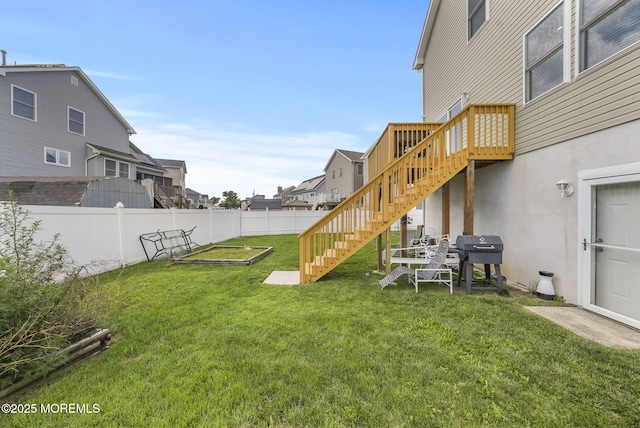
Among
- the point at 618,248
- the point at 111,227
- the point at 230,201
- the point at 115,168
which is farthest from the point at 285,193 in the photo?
the point at 618,248

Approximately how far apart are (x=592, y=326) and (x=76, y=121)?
1985 cm

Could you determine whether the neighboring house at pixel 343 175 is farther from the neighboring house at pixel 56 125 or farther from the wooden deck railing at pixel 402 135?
the wooden deck railing at pixel 402 135

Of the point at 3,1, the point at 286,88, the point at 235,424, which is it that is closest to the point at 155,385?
the point at 235,424

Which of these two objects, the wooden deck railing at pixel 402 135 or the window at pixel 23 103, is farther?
the window at pixel 23 103

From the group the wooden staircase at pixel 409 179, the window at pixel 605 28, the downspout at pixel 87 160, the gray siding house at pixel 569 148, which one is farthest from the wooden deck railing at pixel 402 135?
the downspout at pixel 87 160

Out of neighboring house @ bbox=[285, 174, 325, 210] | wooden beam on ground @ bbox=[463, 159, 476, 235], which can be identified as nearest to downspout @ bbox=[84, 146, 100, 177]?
wooden beam on ground @ bbox=[463, 159, 476, 235]

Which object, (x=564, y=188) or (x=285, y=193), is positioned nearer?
(x=564, y=188)

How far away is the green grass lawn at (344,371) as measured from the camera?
1.91 metres

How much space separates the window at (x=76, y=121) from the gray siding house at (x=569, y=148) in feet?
58.2

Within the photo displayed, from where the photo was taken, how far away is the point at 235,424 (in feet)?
6.01

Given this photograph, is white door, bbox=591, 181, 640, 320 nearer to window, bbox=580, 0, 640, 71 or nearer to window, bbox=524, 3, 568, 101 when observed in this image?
window, bbox=580, 0, 640, 71

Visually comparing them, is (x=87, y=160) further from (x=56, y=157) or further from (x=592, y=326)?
(x=592, y=326)

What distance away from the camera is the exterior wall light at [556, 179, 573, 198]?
4062mm

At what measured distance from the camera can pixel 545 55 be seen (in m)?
4.58
